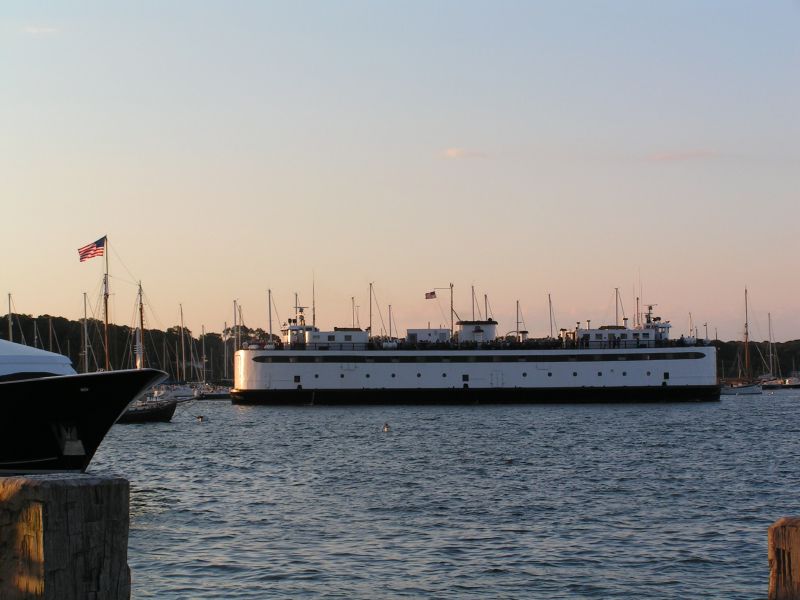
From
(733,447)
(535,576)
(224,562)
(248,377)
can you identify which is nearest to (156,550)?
(224,562)

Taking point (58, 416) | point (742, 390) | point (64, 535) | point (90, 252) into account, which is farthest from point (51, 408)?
point (742, 390)

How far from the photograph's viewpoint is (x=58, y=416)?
24578 millimetres

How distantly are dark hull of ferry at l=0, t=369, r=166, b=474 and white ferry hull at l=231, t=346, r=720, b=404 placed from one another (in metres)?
71.0

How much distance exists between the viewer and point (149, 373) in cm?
2712

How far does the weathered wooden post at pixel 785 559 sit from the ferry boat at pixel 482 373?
91.6 meters

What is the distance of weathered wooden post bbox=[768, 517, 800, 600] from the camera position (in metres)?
5.39

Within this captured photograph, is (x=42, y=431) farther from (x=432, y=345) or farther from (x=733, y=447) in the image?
(x=432, y=345)

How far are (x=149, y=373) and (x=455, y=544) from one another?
10029 mm

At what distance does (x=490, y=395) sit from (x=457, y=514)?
7306 centimetres

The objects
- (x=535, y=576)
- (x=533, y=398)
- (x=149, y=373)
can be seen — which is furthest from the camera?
(x=533, y=398)

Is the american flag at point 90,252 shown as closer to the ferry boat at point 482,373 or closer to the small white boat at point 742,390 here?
the ferry boat at point 482,373

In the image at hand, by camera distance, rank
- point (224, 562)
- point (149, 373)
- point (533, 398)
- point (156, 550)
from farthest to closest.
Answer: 1. point (533, 398)
2. point (149, 373)
3. point (156, 550)
4. point (224, 562)

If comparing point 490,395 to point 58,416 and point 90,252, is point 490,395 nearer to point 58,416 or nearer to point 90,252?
point 90,252

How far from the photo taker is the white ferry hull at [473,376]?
3809 inches
